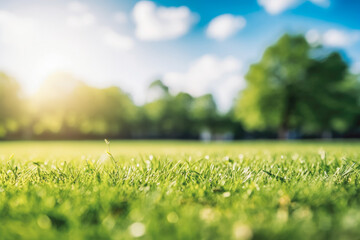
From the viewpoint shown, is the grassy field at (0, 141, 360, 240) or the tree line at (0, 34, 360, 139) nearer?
the grassy field at (0, 141, 360, 240)

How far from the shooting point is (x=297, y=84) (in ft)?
74.5

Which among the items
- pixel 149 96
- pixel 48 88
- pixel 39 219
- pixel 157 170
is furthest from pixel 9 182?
pixel 149 96

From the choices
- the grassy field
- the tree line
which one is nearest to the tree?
the tree line

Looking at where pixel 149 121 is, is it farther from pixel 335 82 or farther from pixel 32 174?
pixel 32 174

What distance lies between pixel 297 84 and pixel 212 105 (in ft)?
99.1

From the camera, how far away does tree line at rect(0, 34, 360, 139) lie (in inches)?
886

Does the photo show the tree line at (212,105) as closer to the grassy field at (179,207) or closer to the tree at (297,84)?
the tree at (297,84)

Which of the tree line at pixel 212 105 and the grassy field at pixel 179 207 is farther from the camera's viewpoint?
the tree line at pixel 212 105

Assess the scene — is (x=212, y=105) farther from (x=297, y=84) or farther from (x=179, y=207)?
(x=179, y=207)

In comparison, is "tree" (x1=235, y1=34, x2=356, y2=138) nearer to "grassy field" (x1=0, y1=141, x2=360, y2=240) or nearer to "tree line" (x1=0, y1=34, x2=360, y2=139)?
"tree line" (x1=0, y1=34, x2=360, y2=139)

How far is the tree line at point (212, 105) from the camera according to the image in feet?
73.9

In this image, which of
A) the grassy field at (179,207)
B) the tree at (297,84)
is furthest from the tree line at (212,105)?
the grassy field at (179,207)

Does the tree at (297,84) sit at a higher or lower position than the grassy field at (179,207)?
higher

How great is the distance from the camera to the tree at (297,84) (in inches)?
872
